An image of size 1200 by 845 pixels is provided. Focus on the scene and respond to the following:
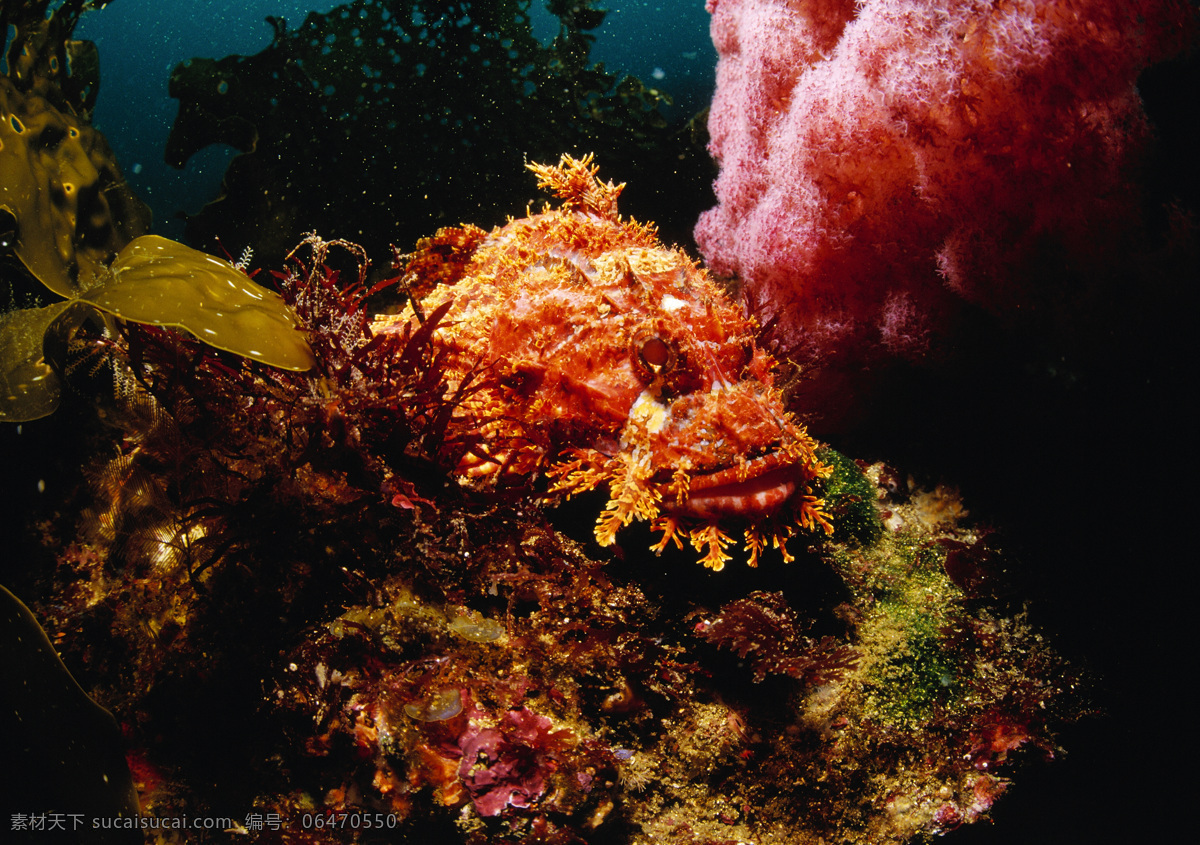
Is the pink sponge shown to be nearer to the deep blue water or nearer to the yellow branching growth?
the yellow branching growth

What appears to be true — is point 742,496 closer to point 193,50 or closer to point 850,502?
point 850,502

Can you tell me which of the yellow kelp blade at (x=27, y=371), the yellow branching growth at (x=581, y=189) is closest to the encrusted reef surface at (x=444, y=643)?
the yellow kelp blade at (x=27, y=371)

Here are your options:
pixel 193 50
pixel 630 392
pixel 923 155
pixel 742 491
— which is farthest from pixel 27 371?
pixel 193 50

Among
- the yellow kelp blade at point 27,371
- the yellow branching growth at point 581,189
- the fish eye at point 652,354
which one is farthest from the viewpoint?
the yellow branching growth at point 581,189

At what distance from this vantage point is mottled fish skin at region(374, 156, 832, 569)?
237 centimetres

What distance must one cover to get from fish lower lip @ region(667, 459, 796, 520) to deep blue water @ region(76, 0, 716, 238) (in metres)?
5.06

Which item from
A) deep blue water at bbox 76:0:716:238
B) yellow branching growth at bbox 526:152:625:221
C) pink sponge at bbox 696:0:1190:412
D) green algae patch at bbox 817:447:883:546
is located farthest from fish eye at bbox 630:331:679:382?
deep blue water at bbox 76:0:716:238

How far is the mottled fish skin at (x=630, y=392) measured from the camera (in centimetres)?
237

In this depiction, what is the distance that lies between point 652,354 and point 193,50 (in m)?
69.2

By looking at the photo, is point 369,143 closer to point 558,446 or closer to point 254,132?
point 254,132

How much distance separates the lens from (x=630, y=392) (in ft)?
8.69

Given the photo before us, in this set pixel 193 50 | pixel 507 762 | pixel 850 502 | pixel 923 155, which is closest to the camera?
pixel 507 762

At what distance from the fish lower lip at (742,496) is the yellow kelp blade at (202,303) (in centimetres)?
182

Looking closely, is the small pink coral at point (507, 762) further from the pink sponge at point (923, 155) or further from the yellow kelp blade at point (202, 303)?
the pink sponge at point (923, 155)
